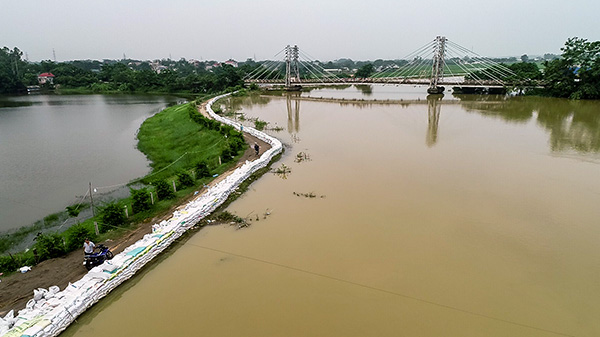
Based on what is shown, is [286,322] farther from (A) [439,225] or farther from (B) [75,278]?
(A) [439,225]

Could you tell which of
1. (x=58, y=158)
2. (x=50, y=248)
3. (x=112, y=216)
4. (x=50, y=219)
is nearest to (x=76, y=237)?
(x=50, y=248)

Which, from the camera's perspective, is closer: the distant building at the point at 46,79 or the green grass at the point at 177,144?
the green grass at the point at 177,144

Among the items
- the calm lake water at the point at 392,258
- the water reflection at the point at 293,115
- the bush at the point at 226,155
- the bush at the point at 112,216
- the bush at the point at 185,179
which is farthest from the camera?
the water reflection at the point at 293,115

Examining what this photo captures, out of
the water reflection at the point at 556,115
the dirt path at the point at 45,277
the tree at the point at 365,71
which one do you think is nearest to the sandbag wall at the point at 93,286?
the dirt path at the point at 45,277

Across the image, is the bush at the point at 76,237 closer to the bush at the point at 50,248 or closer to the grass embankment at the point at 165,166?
the grass embankment at the point at 165,166

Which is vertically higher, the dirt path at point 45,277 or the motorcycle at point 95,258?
the motorcycle at point 95,258
